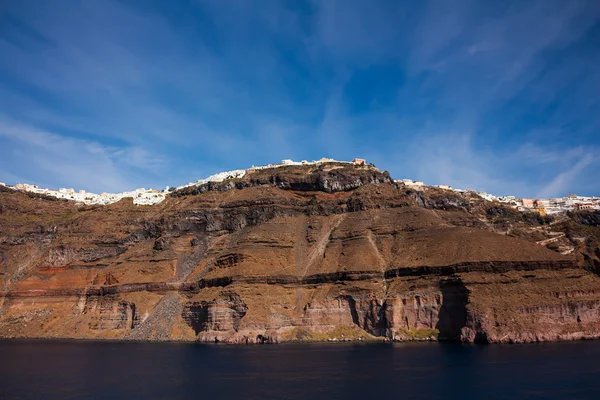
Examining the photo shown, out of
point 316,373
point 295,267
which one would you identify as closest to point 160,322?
point 295,267

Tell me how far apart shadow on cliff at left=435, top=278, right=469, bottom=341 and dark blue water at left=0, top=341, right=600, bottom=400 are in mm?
7016

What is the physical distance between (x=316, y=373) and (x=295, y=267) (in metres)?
55.0

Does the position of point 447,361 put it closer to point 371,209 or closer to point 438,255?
point 438,255

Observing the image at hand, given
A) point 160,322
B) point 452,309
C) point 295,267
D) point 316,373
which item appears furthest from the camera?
point 295,267

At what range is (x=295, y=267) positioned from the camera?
363 ft

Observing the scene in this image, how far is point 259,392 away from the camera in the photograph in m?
47.0

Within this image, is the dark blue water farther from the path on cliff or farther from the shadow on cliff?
the path on cliff

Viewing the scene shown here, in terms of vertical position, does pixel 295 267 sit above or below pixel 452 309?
above

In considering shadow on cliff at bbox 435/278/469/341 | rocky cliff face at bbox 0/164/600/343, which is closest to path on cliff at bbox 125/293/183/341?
rocky cliff face at bbox 0/164/600/343

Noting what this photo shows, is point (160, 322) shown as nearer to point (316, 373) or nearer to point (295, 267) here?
point (295, 267)

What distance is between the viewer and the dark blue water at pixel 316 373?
4653 centimetres

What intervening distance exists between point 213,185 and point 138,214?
78.5ft

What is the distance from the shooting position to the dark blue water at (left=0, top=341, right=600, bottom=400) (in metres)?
46.5

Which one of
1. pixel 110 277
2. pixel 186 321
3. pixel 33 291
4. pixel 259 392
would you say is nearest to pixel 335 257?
pixel 186 321
